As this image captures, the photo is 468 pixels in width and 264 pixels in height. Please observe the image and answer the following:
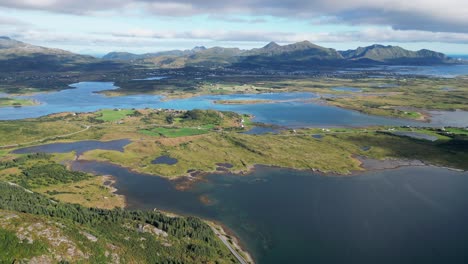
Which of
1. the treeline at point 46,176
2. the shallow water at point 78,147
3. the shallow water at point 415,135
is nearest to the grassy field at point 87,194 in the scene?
the treeline at point 46,176

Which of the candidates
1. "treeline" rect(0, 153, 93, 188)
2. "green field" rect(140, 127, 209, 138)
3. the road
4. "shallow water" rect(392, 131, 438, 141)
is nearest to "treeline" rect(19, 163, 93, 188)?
"treeline" rect(0, 153, 93, 188)

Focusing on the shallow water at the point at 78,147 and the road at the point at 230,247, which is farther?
the shallow water at the point at 78,147

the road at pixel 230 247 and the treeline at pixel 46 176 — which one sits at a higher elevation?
the treeline at pixel 46 176

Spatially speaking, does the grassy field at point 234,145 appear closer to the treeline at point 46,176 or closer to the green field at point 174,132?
the green field at point 174,132

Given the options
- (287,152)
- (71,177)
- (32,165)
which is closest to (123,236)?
(71,177)

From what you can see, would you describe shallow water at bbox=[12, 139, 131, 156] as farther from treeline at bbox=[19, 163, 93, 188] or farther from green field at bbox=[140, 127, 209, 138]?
treeline at bbox=[19, 163, 93, 188]

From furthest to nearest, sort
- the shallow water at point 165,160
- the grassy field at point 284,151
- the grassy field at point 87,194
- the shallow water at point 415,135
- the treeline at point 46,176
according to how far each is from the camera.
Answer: the shallow water at point 415,135
the shallow water at point 165,160
the grassy field at point 284,151
the treeline at point 46,176
the grassy field at point 87,194
